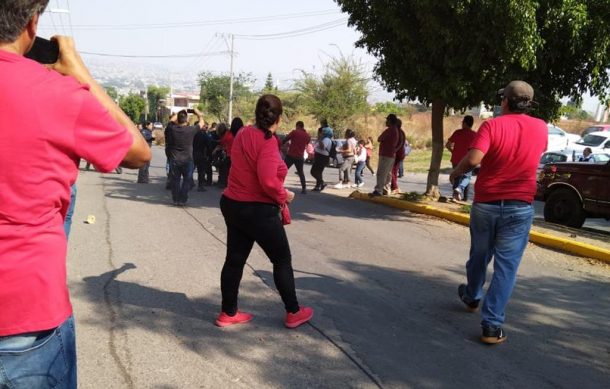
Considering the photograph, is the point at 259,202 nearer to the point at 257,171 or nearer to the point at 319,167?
the point at 257,171

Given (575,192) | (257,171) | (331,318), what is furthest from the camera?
(575,192)

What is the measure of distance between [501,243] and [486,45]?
17.5 feet

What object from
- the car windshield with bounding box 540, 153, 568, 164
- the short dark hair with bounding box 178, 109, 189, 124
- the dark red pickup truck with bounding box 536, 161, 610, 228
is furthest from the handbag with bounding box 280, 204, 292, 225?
the car windshield with bounding box 540, 153, 568, 164

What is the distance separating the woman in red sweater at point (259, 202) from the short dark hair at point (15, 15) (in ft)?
8.52

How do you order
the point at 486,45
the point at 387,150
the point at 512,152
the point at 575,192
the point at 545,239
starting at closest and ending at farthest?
the point at 512,152 → the point at 545,239 → the point at 486,45 → the point at 575,192 → the point at 387,150

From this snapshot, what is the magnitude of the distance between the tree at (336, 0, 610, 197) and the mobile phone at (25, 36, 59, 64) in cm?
729

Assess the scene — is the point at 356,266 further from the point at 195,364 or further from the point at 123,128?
the point at 123,128

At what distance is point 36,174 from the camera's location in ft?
5.12

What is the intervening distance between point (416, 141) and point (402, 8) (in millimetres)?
28221

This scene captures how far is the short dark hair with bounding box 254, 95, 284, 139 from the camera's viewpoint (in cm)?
423

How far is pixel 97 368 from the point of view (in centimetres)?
361

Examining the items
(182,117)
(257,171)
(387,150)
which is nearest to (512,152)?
(257,171)

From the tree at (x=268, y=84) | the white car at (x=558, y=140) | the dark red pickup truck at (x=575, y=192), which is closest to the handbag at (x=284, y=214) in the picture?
the dark red pickup truck at (x=575, y=192)

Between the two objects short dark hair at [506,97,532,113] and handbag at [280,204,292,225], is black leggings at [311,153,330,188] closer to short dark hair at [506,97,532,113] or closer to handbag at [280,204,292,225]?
handbag at [280,204,292,225]
